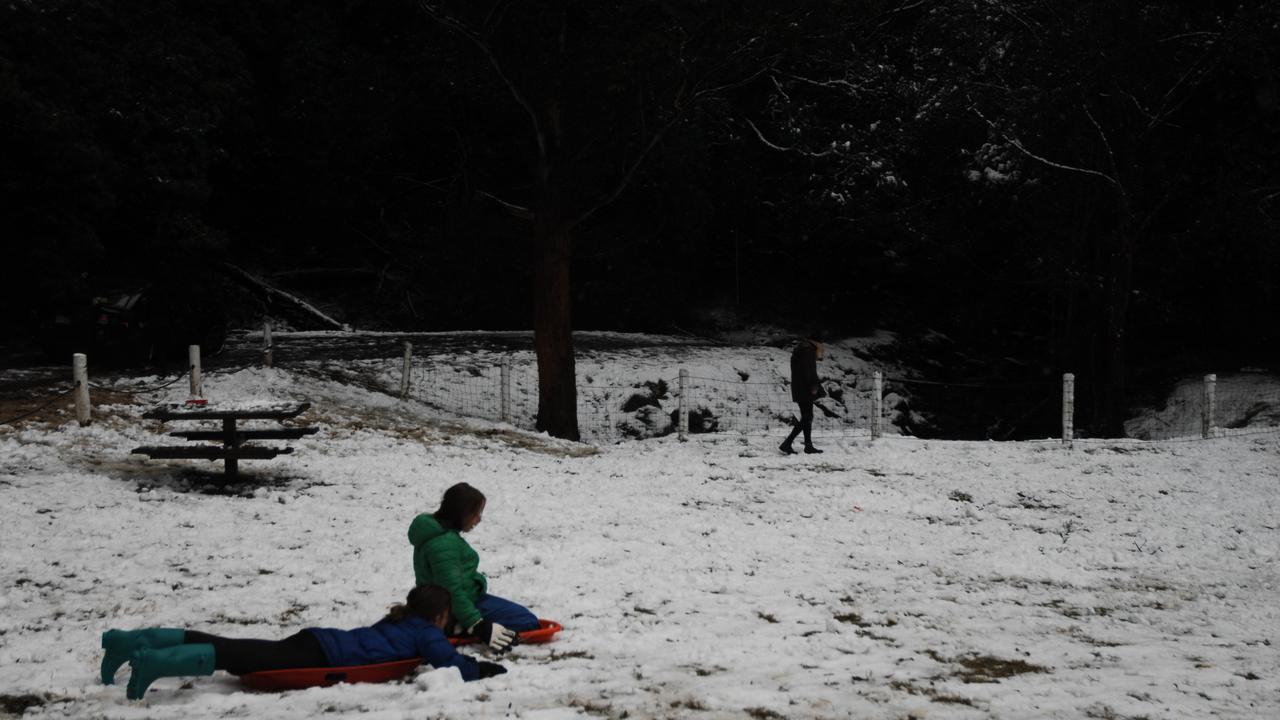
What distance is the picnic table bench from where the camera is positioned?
36.3 feet

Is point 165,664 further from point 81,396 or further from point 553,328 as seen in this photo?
point 553,328

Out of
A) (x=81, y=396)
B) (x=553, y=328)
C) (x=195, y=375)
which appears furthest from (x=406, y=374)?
(x=81, y=396)

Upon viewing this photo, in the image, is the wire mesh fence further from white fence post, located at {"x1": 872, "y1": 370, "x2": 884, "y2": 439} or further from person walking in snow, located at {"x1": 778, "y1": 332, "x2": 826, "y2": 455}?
person walking in snow, located at {"x1": 778, "y1": 332, "x2": 826, "y2": 455}

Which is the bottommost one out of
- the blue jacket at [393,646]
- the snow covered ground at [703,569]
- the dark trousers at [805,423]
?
the snow covered ground at [703,569]

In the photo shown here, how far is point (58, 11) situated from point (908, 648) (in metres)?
20.6

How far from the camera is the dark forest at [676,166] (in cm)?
1908

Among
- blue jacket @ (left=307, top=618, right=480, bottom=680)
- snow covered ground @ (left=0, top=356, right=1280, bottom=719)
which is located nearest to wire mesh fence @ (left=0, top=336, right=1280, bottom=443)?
snow covered ground @ (left=0, top=356, right=1280, bottom=719)

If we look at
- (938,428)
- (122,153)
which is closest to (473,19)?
(122,153)

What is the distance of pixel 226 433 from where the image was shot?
11.4 metres

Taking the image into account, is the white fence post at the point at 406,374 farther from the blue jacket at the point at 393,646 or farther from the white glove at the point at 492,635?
the blue jacket at the point at 393,646

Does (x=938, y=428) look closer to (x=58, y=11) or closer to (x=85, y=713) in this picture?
(x=58, y=11)

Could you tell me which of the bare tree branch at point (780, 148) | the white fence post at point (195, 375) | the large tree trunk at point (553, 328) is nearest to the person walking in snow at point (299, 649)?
the white fence post at point (195, 375)

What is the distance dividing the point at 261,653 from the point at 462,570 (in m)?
1.34

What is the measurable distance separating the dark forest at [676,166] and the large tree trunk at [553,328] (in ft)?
0.25
